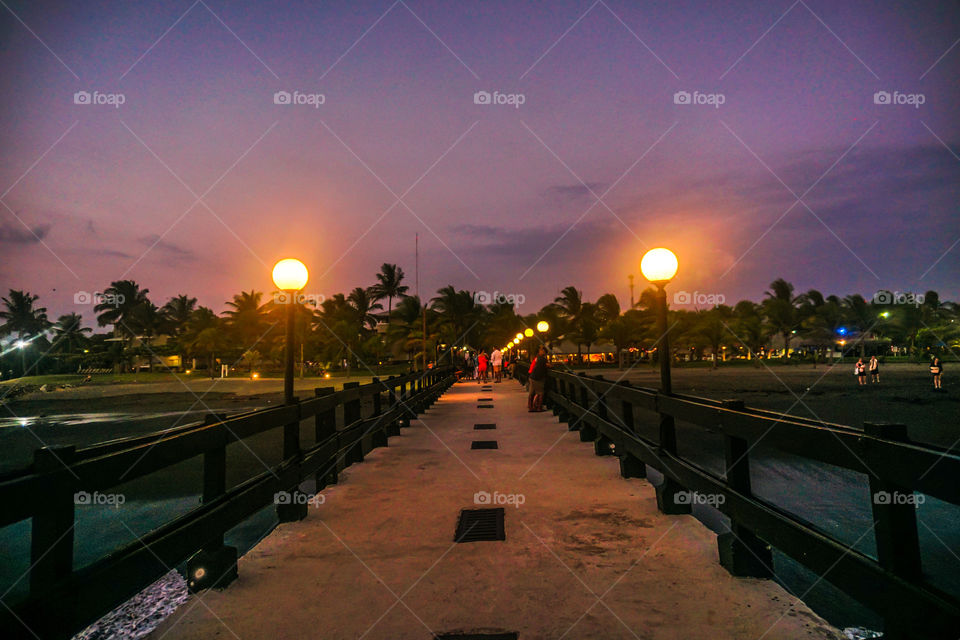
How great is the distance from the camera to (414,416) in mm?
11617

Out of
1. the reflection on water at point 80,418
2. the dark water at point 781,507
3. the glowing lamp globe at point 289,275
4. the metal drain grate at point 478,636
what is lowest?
the reflection on water at point 80,418

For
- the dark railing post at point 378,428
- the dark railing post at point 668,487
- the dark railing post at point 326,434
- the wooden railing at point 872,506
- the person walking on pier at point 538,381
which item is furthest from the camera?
the person walking on pier at point 538,381

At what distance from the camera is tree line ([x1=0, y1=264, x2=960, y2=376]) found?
55.1 meters

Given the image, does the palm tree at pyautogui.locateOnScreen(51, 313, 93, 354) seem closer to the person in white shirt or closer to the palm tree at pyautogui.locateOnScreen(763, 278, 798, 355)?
the person in white shirt

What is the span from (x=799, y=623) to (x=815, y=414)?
15.1 meters

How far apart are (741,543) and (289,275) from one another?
16.8ft

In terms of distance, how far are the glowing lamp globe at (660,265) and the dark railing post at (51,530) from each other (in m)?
5.37

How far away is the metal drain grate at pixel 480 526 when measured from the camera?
13.1ft

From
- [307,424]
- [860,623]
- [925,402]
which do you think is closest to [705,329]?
[925,402]

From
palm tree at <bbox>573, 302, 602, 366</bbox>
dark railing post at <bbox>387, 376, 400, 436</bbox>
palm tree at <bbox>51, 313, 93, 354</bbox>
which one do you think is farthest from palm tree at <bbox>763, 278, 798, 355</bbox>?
palm tree at <bbox>51, 313, 93, 354</bbox>

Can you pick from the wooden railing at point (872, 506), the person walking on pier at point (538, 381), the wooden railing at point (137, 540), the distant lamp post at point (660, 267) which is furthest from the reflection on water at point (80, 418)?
the wooden railing at point (872, 506)

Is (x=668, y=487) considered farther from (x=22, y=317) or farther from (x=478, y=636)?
(x=22, y=317)

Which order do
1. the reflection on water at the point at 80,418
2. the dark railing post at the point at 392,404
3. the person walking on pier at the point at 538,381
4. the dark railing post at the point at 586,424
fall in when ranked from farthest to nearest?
1. the reflection on water at the point at 80,418
2. the person walking on pier at the point at 538,381
3. the dark railing post at the point at 392,404
4. the dark railing post at the point at 586,424

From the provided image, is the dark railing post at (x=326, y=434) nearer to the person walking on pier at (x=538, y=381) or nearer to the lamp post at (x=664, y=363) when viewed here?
the lamp post at (x=664, y=363)
